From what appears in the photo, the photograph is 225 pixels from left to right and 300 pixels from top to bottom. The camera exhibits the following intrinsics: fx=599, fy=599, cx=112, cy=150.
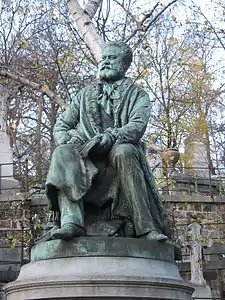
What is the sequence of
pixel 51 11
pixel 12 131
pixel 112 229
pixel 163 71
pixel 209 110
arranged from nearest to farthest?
pixel 112 229
pixel 51 11
pixel 12 131
pixel 163 71
pixel 209 110

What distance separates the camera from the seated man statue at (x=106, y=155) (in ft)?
16.2

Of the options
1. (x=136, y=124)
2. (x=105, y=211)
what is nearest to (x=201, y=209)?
(x=136, y=124)

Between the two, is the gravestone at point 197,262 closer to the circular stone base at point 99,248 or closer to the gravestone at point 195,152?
the circular stone base at point 99,248

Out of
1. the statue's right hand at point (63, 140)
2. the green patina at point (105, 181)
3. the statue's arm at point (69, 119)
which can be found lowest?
the green patina at point (105, 181)

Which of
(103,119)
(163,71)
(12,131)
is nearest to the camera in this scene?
(103,119)

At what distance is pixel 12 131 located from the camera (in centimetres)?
1986

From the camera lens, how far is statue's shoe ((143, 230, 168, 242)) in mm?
4883

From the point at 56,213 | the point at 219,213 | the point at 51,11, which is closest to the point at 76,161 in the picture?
the point at 56,213

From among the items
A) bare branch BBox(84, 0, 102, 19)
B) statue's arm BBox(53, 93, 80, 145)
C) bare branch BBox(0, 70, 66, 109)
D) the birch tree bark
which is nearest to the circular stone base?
statue's arm BBox(53, 93, 80, 145)

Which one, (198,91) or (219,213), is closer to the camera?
(219,213)

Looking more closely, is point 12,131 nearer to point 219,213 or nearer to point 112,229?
point 219,213

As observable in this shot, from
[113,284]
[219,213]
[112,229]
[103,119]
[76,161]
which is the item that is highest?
[219,213]

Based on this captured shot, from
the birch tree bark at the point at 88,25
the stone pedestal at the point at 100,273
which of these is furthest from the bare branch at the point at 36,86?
the stone pedestal at the point at 100,273

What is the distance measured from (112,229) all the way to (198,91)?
2115cm
